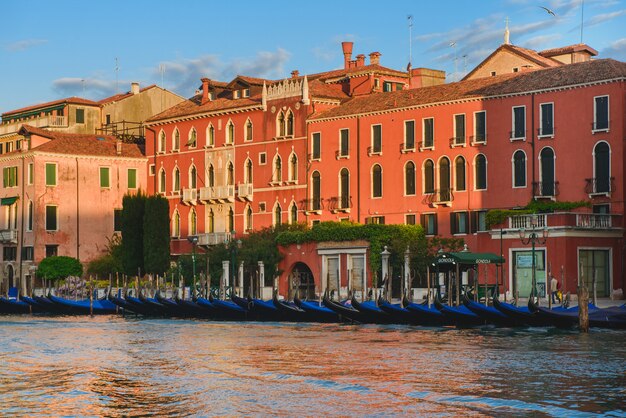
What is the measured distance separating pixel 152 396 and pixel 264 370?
11.5 feet

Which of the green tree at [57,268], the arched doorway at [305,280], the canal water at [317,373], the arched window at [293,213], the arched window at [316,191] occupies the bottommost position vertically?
the canal water at [317,373]

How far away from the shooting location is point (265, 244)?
4619 centimetres

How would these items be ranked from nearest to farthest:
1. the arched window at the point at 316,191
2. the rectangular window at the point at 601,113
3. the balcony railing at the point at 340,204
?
1. the rectangular window at the point at 601,113
2. the balcony railing at the point at 340,204
3. the arched window at the point at 316,191

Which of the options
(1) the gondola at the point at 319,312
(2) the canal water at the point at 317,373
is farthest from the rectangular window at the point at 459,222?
(2) the canal water at the point at 317,373

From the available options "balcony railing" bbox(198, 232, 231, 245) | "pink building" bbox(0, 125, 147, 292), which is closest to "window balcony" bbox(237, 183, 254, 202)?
"balcony railing" bbox(198, 232, 231, 245)

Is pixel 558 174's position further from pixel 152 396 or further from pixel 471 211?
pixel 152 396

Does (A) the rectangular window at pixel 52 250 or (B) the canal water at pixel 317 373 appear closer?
(B) the canal water at pixel 317 373

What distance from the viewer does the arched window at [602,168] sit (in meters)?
38.8

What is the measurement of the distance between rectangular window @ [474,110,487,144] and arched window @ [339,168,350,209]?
5656 millimetres

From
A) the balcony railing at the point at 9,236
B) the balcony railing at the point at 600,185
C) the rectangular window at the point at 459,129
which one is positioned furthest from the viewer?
the balcony railing at the point at 9,236

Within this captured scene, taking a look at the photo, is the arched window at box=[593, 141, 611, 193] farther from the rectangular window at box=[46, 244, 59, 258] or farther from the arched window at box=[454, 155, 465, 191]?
the rectangular window at box=[46, 244, 59, 258]

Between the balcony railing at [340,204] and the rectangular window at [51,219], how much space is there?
1334 centimetres

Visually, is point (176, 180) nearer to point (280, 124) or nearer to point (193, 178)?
point (193, 178)

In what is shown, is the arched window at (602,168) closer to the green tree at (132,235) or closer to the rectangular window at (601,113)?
the rectangular window at (601,113)
